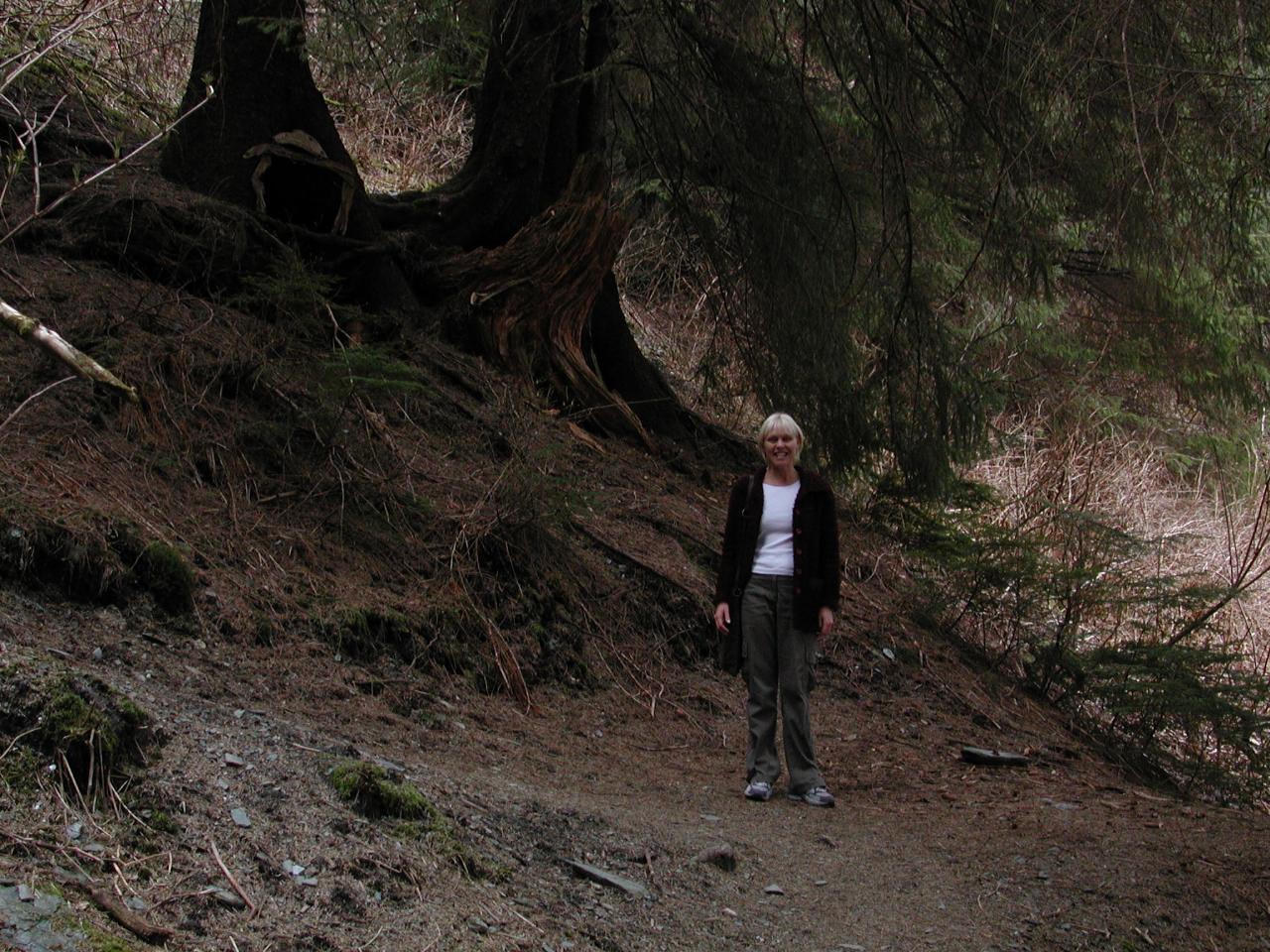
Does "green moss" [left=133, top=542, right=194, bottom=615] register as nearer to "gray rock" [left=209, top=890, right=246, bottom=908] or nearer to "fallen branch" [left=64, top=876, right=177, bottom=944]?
"gray rock" [left=209, top=890, right=246, bottom=908]

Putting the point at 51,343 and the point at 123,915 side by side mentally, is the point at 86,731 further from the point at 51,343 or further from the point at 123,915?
the point at 51,343

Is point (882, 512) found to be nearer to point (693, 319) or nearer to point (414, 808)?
point (693, 319)

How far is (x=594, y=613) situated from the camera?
343 inches

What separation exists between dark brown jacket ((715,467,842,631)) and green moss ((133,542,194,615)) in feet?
8.59

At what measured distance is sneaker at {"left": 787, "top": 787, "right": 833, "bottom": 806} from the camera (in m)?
6.66

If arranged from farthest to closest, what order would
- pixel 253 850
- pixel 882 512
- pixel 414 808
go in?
pixel 882 512 → pixel 414 808 → pixel 253 850

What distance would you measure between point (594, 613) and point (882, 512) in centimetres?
420

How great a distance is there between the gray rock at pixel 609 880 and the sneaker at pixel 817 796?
7.16ft

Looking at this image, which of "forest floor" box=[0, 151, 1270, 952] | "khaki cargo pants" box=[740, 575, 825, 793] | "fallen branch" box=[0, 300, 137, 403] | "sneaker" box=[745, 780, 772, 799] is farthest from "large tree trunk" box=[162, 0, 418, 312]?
"fallen branch" box=[0, 300, 137, 403]

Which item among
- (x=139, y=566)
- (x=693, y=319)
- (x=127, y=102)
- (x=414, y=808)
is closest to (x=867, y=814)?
(x=414, y=808)

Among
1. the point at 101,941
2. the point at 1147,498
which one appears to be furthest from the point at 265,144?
the point at 1147,498

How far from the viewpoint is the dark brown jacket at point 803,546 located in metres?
6.59

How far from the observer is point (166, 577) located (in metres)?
6.24

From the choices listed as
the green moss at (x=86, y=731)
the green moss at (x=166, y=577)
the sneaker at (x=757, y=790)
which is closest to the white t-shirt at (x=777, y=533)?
the sneaker at (x=757, y=790)
